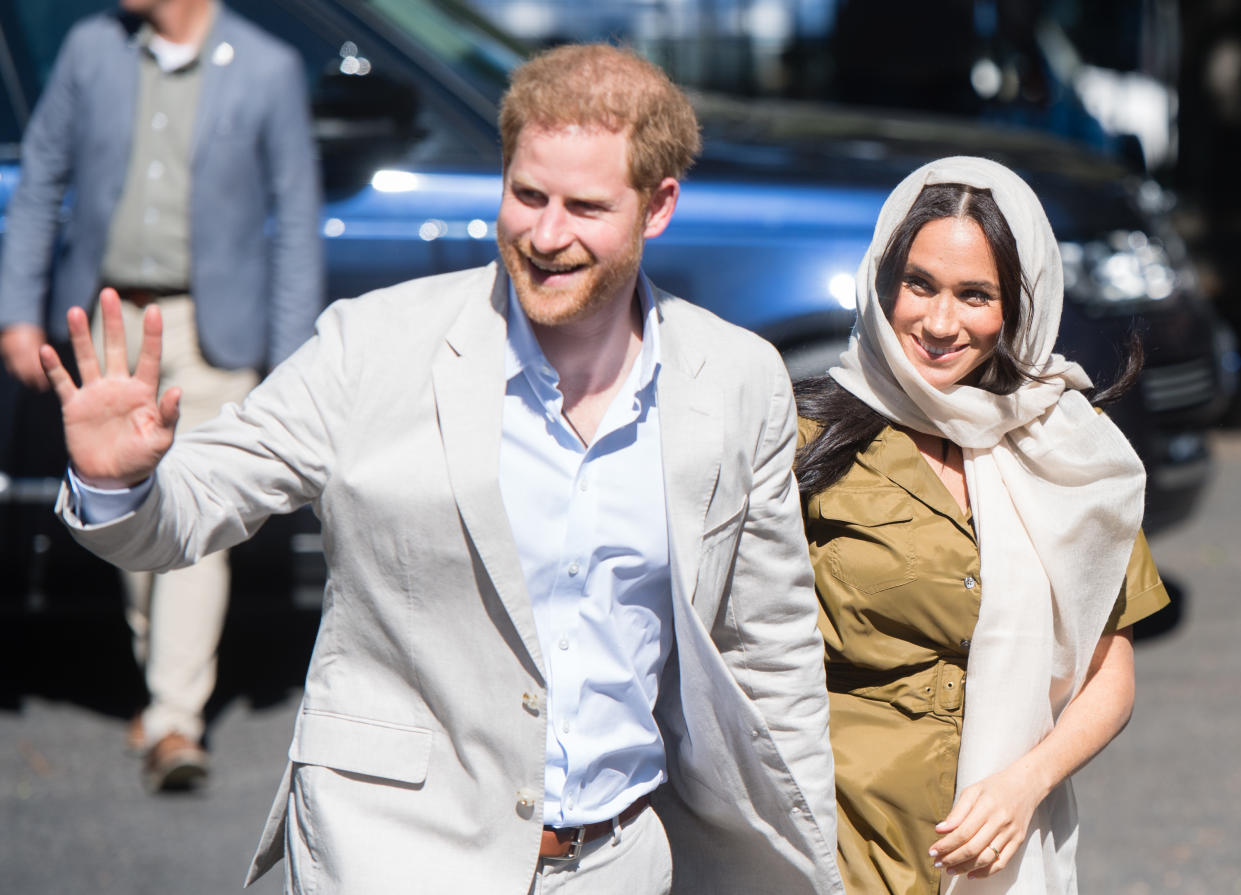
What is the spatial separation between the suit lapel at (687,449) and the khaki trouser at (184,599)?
2355 mm

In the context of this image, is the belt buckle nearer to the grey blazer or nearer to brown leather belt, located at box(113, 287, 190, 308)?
the grey blazer

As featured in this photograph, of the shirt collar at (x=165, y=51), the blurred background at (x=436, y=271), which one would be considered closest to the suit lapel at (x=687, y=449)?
the blurred background at (x=436, y=271)

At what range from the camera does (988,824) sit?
220cm

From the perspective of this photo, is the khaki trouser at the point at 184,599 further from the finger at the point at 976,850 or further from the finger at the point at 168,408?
the finger at the point at 976,850

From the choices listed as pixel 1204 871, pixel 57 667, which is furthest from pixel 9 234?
pixel 1204 871

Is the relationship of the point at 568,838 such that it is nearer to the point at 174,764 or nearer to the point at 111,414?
the point at 111,414

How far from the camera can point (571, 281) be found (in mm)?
2090

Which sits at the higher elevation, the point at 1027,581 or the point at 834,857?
the point at 1027,581

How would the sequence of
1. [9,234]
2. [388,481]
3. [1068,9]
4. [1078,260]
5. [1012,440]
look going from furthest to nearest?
[1068,9]
[1078,260]
[9,234]
[1012,440]
[388,481]

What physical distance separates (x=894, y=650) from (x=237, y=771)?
2555 millimetres

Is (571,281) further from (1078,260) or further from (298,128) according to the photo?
(1078,260)

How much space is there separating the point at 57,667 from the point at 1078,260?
141 inches

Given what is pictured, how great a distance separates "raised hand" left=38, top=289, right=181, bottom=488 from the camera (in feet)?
5.91

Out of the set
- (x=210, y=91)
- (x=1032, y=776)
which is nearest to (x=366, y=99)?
(x=210, y=91)
